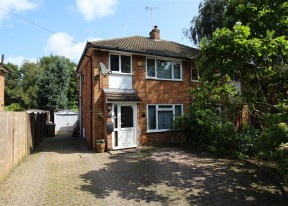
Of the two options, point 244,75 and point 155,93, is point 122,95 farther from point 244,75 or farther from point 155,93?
point 244,75

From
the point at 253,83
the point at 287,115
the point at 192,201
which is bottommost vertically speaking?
the point at 192,201

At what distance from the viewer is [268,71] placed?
861 cm

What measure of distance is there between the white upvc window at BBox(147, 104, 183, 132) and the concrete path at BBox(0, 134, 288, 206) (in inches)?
130

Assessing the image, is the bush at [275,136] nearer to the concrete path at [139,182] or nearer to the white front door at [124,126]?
the concrete path at [139,182]

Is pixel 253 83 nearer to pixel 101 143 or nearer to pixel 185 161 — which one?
pixel 185 161

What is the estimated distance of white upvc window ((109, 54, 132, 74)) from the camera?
1184cm

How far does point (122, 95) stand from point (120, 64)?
1695 millimetres

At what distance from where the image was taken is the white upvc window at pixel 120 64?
38.9ft

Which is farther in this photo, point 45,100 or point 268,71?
point 45,100

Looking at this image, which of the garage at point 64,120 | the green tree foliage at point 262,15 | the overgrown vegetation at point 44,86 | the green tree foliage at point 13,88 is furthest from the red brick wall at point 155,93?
the green tree foliage at point 13,88

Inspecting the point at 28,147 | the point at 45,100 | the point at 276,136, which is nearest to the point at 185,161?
the point at 276,136

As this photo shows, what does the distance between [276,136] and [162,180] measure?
128 inches

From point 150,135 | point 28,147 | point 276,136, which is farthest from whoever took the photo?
point 150,135

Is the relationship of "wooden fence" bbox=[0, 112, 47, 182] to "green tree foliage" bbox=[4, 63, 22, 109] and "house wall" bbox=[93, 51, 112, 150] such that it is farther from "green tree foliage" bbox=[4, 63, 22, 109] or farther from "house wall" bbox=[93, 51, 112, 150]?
"green tree foliage" bbox=[4, 63, 22, 109]
